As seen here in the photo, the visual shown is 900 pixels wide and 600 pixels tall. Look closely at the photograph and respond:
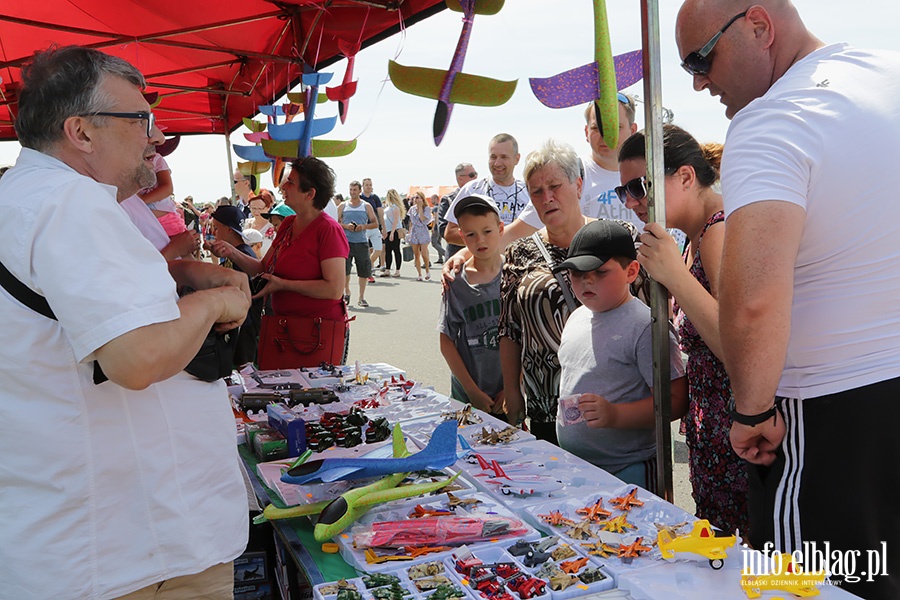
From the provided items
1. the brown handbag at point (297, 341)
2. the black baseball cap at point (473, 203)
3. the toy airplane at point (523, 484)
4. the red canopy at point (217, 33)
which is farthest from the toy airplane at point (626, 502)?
the red canopy at point (217, 33)

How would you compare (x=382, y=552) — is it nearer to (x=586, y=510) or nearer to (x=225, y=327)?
(x=586, y=510)

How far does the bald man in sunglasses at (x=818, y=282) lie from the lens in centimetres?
119

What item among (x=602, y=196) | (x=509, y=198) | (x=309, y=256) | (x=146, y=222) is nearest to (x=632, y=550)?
(x=146, y=222)

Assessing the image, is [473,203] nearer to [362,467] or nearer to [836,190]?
[362,467]

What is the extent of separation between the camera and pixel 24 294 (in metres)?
1.14

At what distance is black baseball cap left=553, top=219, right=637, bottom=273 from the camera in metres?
1.96

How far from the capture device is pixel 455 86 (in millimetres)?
2271

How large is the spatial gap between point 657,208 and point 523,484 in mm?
798

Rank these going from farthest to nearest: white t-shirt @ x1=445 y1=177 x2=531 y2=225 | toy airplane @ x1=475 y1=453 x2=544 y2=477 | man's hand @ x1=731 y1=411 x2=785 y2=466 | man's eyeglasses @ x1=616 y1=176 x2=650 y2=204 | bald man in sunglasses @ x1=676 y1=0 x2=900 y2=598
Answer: white t-shirt @ x1=445 y1=177 x2=531 y2=225
man's eyeglasses @ x1=616 y1=176 x2=650 y2=204
toy airplane @ x1=475 y1=453 x2=544 y2=477
man's hand @ x1=731 y1=411 x2=785 y2=466
bald man in sunglasses @ x1=676 y1=0 x2=900 y2=598

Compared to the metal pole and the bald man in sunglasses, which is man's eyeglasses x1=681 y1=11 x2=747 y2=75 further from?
the metal pole

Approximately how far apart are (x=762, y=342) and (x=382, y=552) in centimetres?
85

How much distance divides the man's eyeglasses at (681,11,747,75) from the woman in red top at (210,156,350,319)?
2305 mm

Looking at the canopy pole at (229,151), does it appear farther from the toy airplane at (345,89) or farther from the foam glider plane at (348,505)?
the foam glider plane at (348,505)

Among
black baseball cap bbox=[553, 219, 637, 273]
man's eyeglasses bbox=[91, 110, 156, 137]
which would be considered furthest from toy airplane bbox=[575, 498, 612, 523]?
man's eyeglasses bbox=[91, 110, 156, 137]
